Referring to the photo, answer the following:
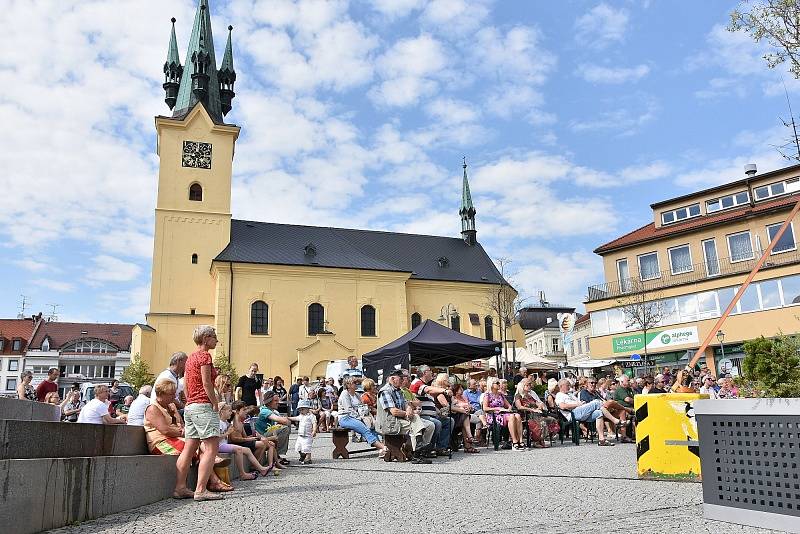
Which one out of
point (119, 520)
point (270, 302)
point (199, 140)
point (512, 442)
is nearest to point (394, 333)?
point (270, 302)

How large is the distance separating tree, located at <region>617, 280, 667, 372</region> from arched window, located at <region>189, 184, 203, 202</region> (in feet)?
87.6

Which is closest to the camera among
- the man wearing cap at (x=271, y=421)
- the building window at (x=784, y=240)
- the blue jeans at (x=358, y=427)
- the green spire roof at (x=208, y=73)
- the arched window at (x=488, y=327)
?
the man wearing cap at (x=271, y=421)

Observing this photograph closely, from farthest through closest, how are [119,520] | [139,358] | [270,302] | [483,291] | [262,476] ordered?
[483,291], [270,302], [139,358], [262,476], [119,520]

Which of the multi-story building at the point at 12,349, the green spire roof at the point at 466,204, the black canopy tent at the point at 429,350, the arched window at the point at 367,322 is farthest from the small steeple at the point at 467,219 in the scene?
the multi-story building at the point at 12,349

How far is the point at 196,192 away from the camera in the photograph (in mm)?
41469

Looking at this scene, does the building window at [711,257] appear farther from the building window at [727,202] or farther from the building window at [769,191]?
the building window at [769,191]

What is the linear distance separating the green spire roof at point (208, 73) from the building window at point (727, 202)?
103ft

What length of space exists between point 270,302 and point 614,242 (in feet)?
71.2

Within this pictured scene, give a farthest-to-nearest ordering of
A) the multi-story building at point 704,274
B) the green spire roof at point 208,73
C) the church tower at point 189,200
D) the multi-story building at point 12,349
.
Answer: the multi-story building at point 12,349 → the green spire roof at point 208,73 → the church tower at point 189,200 → the multi-story building at point 704,274

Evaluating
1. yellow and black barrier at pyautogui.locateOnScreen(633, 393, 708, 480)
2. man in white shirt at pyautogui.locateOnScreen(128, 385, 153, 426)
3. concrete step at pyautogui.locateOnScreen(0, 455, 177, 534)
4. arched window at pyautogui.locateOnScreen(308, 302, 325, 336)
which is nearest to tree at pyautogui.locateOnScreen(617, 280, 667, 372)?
arched window at pyautogui.locateOnScreen(308, 302, 325, 336)

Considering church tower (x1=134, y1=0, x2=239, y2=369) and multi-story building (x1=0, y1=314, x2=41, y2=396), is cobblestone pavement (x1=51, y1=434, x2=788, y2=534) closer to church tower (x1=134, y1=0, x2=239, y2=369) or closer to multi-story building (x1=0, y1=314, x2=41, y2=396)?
church tower (x1=134, y1=0, x2=239, y2=369)

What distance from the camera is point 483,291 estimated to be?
48.2m

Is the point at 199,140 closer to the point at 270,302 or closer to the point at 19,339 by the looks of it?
the point at 270,302

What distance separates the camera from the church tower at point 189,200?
38.6 meters
